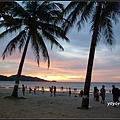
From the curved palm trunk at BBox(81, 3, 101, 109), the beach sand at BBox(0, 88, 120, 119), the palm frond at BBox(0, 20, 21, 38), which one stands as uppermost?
the palm frond at BBox(0, 20, 21, 38)

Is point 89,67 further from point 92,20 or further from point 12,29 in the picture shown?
point 12,29

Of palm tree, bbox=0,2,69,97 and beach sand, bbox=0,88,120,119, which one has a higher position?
palm tree, bbox=0,2,69,97

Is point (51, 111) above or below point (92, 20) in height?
below

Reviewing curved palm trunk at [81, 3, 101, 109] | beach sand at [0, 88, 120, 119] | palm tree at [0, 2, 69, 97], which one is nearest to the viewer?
beach sand at [0, 88, 120, 119]

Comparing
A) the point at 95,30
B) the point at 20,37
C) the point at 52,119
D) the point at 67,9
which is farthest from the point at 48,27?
the point at 52,119

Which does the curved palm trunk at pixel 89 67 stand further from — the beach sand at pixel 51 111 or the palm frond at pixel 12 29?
the palm frond at pixel 12 29

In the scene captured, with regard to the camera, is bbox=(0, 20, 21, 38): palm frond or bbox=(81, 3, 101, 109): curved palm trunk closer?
bbox=(81, 3, 101, 109): curved palm trunk

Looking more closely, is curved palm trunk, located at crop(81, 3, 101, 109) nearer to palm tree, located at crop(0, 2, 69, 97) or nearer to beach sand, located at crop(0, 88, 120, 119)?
beach sand, located at crop(0, 88, 120, 119)

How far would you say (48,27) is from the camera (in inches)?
736

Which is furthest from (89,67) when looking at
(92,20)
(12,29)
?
(12,29)

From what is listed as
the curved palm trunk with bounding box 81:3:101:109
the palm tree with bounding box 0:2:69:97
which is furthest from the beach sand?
the palm tree with bounding box 0:2:69:97

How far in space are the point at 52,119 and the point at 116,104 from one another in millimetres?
6575

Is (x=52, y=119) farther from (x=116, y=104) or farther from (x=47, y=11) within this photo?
(x=47, y=11)

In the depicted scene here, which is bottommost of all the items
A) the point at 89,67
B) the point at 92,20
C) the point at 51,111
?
the point at 51,111
